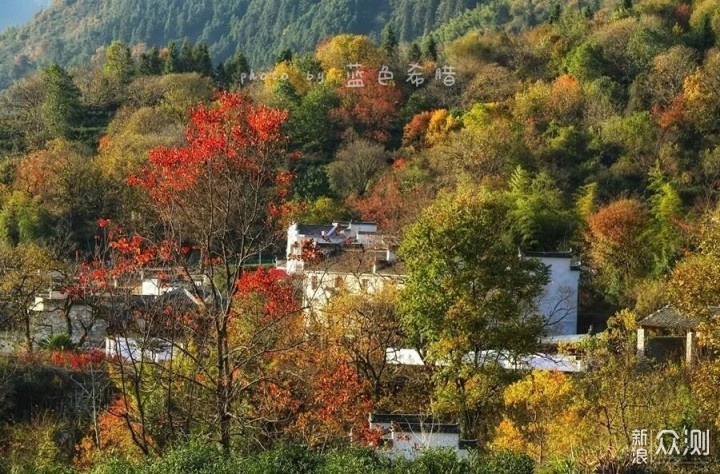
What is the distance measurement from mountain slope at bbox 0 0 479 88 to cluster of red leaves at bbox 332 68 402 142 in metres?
34.9

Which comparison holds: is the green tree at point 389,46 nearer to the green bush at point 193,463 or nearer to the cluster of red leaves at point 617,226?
the cluster of red leaves at point 617,226

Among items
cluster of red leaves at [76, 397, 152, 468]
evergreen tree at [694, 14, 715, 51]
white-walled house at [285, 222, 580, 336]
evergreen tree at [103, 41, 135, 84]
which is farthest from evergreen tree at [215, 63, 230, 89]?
cluster of red leaves at [76, 397, 152, 468]

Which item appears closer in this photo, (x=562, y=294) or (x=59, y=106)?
(x=562, y=294)

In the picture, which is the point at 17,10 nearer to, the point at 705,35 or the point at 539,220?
the point at 705,35

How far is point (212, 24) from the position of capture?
92188mm

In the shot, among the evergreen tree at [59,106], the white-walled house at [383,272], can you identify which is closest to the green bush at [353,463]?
the white-walled house at [383,272]

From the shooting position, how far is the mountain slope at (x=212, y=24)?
258 ft

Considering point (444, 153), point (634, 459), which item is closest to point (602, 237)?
point (444, 153)

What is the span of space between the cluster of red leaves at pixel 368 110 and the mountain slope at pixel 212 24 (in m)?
34.9

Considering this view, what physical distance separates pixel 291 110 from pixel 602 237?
17.9 meters

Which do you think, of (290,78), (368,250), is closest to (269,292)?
(368,250)

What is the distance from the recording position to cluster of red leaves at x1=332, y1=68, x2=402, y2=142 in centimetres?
3975

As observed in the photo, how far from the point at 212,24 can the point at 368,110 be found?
56.7 meters

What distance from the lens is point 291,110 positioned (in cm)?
3975
